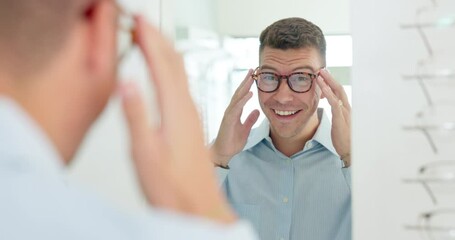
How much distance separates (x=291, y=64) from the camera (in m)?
0.83

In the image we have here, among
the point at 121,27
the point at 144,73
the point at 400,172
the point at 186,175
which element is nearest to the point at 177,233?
the point at 186,175

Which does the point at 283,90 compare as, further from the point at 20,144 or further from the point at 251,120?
the point at 20,144

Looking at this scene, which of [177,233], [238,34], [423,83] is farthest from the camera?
[238,34]

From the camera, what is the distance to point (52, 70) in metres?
0.38

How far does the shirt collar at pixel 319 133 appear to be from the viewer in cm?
81

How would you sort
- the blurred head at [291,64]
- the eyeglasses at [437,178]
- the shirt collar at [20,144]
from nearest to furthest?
the shirt collar at [20,144] → the eyeglasses at [437,178] → the blurred head at [291,64]

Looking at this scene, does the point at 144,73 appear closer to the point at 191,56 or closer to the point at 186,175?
the point at 191,56

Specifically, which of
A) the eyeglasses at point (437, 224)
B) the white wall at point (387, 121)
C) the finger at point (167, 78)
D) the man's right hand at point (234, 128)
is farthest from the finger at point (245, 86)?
the finger at point (167, 78)

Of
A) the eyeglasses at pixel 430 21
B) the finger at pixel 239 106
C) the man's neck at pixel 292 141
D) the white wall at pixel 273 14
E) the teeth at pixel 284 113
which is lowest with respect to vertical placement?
the man's neck at pixel 292 141

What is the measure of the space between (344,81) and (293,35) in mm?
92

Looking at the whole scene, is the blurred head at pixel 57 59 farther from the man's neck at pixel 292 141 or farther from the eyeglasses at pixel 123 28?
the man's neck at pixel 292 141

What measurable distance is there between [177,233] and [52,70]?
13 cm

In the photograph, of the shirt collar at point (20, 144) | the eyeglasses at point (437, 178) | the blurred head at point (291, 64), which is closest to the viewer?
the shirt collar at point (20, 144)

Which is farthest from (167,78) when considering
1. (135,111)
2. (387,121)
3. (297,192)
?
(297,192)
